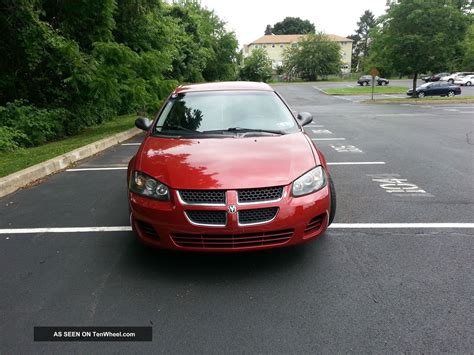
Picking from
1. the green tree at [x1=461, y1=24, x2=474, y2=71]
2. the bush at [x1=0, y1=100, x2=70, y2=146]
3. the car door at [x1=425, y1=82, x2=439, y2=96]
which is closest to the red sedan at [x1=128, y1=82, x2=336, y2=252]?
the bush at [x1=0, y1=100, x2=70, y2=146]

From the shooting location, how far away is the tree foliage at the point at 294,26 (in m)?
125

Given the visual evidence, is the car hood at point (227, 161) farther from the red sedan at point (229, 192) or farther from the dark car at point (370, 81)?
the dark car at point (370, 81)

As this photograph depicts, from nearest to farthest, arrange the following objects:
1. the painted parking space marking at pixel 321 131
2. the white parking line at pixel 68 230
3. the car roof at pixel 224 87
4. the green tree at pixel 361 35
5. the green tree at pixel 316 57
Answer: the white parking line at pixel 68 230
the car roof at pixel 224 87
the painted parking space marking at pixel 321 131
the green tree at pixel 316 57
the green tree at pixel 361 35

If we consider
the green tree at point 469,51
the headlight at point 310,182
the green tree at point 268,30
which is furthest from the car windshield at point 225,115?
the green tree at point 268,30

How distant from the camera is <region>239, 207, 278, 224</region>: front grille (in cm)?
325

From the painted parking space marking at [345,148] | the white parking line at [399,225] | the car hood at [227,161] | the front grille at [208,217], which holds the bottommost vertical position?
the painted parking space marking at [345,148]

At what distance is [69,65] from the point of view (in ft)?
37.9

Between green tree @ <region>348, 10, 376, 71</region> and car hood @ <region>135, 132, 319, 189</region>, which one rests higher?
green tree @ <region>348, 10, 376, 71</region>

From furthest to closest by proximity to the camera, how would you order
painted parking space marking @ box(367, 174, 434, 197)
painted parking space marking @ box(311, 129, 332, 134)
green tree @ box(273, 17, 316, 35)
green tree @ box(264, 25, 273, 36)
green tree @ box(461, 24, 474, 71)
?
green tree @ box(264, 25, 273, 36)
green tree @ box(273, 17, 316, 35)
green tree @ box(461, 24, 474, 71)
painted parking space marking @ box(311, 129, 332, 134)
painted parking space marking @ box(367, 174, 434, 197)

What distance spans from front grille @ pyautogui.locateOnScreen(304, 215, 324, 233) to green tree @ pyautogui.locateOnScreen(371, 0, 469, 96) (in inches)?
1135

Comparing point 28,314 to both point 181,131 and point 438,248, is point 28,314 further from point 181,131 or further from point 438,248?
point 438,248

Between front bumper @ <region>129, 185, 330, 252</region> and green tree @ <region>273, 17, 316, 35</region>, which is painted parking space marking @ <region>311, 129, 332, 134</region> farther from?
green tree @ <region>273, 17, 316, 35</region>

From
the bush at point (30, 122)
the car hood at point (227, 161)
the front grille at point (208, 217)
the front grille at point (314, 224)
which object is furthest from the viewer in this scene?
the bush at point (30, 122)

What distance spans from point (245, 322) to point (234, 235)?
0.70 m
